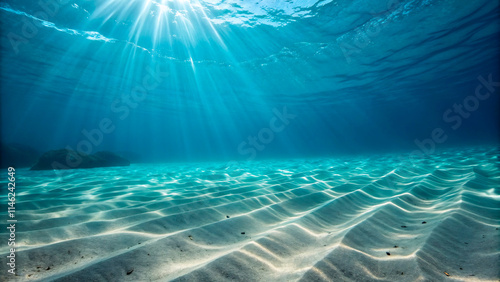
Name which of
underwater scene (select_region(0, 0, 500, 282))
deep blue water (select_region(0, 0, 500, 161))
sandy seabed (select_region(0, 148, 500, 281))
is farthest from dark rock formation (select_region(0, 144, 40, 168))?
sandy seabed (select_region(0, 148, 500, 281))

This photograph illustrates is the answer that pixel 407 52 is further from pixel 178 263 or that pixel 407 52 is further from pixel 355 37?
pixel 178 263

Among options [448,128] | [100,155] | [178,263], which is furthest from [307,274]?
[448,128]

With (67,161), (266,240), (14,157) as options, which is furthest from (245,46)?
(14,157)

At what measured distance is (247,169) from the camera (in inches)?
445

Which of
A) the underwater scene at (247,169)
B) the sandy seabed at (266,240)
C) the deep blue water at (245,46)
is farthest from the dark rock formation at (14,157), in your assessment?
the sandy seabed at (266,240)

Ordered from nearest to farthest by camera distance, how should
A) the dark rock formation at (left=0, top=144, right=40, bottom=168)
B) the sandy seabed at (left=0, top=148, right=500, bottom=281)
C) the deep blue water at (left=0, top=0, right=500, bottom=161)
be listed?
the sandy seabed at (left=0, top=148, right=500, bottom=281) < the deep blue water at (left=0, top=0, right=500, bottom=161) < the dark rock formation at (left=0, top=144, right=40, bottom=168)

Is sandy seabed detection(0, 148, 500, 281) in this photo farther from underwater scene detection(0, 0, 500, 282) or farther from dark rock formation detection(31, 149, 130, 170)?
dark rock formation detection(31, 149, 130, 170)

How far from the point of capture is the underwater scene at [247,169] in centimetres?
197

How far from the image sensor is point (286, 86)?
2770 centimetres

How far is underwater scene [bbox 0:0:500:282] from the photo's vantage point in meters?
1.97

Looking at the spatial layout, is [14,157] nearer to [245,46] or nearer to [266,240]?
[245,46]

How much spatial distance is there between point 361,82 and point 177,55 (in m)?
20.6

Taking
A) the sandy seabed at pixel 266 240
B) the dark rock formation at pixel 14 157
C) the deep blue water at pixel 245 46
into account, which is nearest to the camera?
the sandy seabed at pixel 266 240

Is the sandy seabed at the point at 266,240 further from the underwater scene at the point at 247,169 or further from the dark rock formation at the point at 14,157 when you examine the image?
the dark rock formation at the point at 14,157
